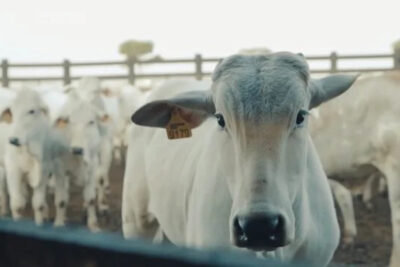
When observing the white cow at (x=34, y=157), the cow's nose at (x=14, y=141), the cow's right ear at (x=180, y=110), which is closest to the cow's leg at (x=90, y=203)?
the white cow at (x=34, y=157)

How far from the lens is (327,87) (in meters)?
4.17

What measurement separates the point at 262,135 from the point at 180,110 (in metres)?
0.82

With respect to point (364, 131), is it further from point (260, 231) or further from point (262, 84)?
point (260, 231)

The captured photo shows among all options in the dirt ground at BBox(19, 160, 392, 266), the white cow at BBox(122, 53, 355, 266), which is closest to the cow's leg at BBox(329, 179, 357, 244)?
the dirt ground at BBox(19, 160, 392, 266)

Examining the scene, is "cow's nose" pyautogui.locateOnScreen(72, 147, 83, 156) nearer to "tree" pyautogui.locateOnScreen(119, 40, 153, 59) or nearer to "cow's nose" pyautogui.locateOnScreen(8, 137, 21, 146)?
"cow's nose" pyautogui.locateOnScreen(8, 137, 21, 146)

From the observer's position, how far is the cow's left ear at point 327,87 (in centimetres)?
402

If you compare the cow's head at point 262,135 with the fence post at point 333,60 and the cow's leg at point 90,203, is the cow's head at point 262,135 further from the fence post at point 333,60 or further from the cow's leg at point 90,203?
the fence post at point 333,60

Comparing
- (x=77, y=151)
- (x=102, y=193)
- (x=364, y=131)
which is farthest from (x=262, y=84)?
(x=102, y=193)

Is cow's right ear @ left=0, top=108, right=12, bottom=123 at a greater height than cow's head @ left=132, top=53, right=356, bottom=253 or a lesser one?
lesser

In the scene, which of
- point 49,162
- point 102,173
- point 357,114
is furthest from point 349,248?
point 102,173

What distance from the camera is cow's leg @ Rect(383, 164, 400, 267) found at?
25.4 feet

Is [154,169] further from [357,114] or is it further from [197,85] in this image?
[357,114]

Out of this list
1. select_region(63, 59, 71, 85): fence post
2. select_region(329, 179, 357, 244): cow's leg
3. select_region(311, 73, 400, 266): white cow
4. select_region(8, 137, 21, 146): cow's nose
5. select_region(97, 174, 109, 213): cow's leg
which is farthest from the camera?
select_region(63, 59, 71, 85): fence post

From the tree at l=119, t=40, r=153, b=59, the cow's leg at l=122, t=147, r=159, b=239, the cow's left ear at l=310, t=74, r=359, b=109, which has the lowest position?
the tree at l=119, t=40, r=153, b=59
